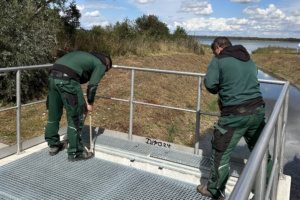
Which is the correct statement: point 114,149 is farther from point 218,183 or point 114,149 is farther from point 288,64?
point 288,64

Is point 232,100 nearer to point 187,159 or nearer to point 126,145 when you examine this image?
point 187,159

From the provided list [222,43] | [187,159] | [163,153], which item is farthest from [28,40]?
[222,43]

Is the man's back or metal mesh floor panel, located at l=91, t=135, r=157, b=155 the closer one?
the man's back

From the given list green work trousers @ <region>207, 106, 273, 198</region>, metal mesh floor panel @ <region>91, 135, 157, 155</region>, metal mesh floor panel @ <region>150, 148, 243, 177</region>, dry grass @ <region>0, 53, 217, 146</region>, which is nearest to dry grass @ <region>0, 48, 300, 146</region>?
dry grass @ <region>0, 53, 217, 146</region>

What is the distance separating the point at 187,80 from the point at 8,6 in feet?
33.5

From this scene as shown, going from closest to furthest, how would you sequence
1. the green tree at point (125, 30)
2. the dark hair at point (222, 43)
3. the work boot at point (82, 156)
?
1. the dark hair at point (222, 43)
2. the work boot at point (82, 156)
3. the green tree at point (125, 30)

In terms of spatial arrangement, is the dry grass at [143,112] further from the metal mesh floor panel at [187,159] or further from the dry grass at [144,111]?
the metal mesh floor panel at [187,159]

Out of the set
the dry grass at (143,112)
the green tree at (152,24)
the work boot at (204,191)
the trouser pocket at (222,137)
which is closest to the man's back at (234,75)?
the trouser pocket at (222,137)

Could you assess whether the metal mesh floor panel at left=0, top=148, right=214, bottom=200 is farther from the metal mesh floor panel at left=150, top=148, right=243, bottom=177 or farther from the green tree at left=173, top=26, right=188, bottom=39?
the green tree at left=173, top=26, right=188, bottom=39

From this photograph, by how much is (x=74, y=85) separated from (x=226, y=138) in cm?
186

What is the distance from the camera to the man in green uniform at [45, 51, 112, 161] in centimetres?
379

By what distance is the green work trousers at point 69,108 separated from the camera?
12.5 feet

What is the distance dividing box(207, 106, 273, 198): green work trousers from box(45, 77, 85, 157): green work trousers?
5.62ft

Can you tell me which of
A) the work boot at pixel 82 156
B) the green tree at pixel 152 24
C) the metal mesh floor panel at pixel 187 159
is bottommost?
the work boot at pixel 82 156
